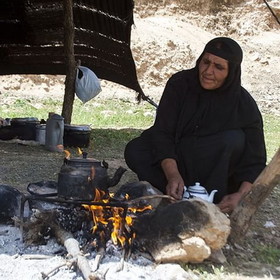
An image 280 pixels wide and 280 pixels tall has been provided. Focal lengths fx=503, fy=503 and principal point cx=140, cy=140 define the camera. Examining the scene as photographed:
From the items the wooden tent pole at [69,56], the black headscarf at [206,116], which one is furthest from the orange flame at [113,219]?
the wooden tent pole at [69,56]

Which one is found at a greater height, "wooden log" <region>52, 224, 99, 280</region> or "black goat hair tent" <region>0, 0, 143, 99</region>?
"black goat hair tent" <region>0, 0, 143, 99</region>

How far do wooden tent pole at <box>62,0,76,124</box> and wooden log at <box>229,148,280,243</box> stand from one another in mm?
4188

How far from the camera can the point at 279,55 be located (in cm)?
1830

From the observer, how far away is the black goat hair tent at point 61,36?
670cm

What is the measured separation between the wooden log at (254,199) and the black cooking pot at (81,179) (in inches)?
31.3

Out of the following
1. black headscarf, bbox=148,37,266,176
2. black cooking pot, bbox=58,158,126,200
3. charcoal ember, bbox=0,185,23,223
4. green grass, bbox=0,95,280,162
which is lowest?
green grass, bbox=0,95,280,162

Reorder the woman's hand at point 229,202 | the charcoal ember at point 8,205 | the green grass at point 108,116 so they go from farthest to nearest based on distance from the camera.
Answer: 1. the green grass at point 108,116
2. the woman's hand at point 229,202
3. the charcoal ember at point 8,205

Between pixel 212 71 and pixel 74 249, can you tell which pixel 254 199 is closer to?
pixel 212 71

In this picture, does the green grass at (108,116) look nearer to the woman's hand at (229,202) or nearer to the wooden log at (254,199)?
the woman's hand at (229,202)

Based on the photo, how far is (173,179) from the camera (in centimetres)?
319

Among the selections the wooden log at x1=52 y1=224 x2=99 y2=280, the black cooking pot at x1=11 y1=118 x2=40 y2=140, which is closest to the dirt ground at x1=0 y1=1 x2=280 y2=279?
the black cooking pot at x1=11 y1=118 x2=40 y2=140

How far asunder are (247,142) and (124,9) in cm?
366

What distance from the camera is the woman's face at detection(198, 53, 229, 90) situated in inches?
129

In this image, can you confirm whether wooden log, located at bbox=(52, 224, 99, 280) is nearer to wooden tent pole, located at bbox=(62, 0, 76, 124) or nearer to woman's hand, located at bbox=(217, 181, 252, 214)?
woman's hand, located at bbox=(217, 181, 252, 214)
